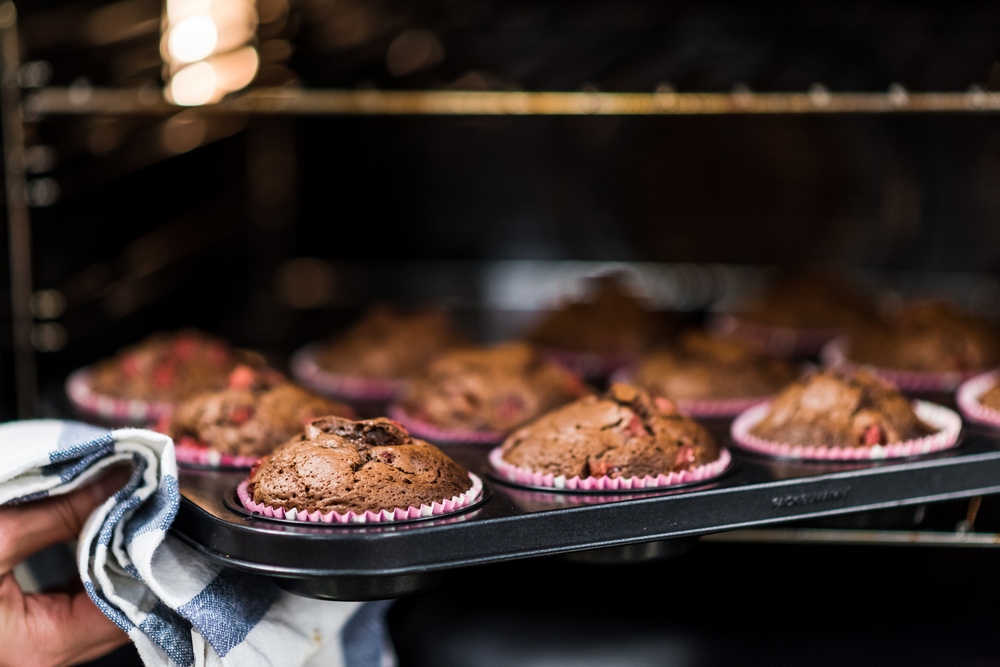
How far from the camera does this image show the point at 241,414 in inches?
85.3

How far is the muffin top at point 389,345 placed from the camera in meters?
3.00

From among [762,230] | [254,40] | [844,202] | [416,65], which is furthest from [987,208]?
[254,40]

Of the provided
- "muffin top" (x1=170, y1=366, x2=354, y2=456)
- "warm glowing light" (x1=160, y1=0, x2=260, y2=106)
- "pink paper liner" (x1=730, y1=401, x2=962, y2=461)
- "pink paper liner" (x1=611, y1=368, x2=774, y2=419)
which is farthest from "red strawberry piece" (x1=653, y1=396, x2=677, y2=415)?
"warm glowing light" (x1=160, y1=0, x2=260, y2=106)

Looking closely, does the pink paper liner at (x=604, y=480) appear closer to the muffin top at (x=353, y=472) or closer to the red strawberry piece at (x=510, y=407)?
the muffin top at (x=353, y=472)

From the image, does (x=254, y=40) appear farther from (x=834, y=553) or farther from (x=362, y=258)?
(x=834, y=553)

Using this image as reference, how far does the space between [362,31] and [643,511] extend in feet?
9.29

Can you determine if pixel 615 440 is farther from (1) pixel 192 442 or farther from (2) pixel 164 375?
(2) pixel 164 375

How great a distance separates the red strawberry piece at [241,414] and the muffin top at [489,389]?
0.42 m

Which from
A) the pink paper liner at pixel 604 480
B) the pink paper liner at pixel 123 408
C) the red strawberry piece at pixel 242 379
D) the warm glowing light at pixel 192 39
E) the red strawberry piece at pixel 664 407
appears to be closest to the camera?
the pink paper liner at pixel 604 480

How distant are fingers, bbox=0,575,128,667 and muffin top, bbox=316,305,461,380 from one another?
113cm

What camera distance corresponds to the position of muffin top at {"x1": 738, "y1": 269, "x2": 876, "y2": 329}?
371 cm

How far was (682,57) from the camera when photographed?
12.0 ft

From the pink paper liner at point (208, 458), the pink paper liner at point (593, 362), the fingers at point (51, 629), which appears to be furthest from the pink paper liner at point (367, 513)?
the pink paper liner at point (593, 362)

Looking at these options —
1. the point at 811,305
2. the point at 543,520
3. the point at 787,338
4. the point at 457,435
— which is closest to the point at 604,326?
the point at 787,338
